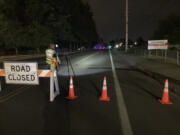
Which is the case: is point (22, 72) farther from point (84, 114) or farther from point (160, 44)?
point (160, 44)

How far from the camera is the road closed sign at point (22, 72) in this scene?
6.08 m

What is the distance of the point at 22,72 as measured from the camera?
20.3 feet

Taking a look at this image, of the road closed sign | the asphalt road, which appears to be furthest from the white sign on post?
the road closed sign

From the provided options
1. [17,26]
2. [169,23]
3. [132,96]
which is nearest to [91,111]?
[132,96]

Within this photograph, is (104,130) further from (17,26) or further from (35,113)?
(17,26)

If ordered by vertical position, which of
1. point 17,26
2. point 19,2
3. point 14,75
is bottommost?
point 14,75

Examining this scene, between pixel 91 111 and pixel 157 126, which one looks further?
pixel 91 111

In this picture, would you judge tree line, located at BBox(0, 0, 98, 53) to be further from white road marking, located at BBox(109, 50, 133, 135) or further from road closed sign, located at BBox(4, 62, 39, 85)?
white road marking, located at BBox(109, 50, 133, 135)

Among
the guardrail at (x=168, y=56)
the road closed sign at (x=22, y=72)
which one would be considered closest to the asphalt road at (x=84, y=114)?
the road closed sign at (x=22, y=72)

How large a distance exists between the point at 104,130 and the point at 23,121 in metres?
2.14

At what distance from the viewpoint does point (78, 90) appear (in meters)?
7.39

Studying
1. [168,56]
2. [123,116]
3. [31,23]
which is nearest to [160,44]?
[168,56]

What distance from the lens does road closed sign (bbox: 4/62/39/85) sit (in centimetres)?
608

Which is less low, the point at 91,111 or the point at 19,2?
the point at 19,2
